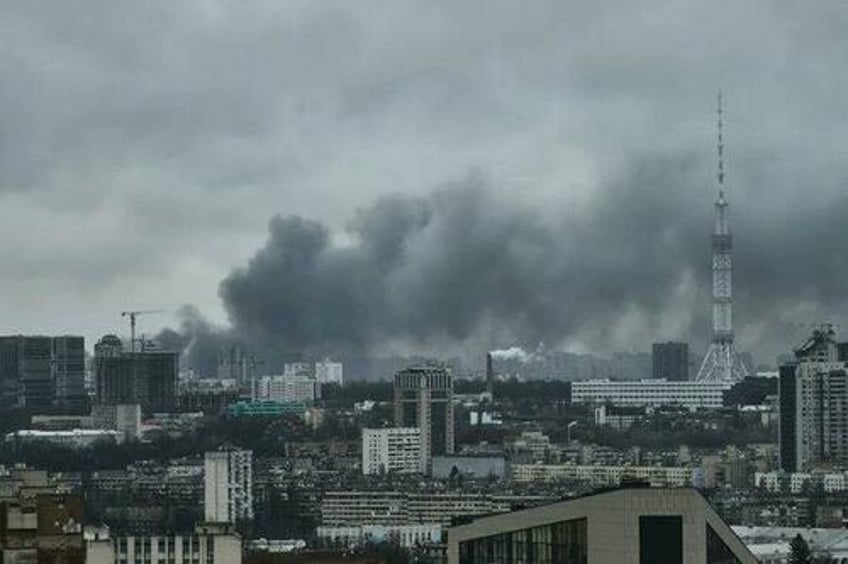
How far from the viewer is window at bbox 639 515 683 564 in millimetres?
14055

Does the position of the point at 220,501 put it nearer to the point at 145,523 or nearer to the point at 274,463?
the point at 145,523

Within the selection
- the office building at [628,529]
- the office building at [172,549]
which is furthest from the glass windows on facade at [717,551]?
the office building at [172,549]

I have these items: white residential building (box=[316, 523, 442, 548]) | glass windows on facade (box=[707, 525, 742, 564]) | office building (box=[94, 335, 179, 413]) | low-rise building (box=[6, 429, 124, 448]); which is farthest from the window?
office building (box=[94, 335, 179, 413])

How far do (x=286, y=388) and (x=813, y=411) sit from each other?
3723 centimetres

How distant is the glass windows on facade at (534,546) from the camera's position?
46.7ft

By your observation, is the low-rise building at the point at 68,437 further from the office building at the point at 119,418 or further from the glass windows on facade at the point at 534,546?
the glass windows on facade at the point at 534,546

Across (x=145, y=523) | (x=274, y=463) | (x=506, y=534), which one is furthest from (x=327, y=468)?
(x=506, y=534)

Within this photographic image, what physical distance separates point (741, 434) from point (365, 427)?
11886mm

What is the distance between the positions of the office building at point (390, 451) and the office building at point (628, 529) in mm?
62059

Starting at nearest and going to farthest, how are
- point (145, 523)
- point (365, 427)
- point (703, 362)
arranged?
point (145, 523) < point (365, 427) < point (703, 362)

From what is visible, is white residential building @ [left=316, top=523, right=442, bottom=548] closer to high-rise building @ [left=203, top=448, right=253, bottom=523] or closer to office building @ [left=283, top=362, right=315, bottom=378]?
high-rise building @ [left=203, top=448, right=253, bottom=523]

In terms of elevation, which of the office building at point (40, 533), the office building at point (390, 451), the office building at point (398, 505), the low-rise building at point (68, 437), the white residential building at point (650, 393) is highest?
the white residential building at point (650, 393)

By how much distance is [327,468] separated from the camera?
7694 cm

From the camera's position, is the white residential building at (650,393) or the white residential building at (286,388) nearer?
the white residential building at (650,393)
